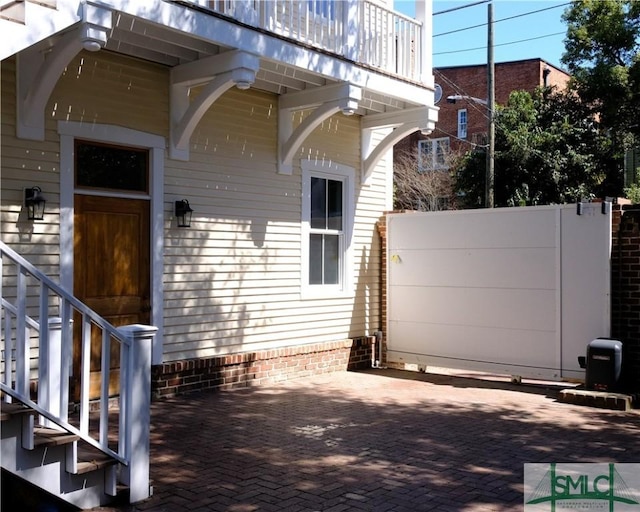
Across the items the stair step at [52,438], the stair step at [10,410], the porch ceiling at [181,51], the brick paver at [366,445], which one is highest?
the porch ceiling at [181,51]

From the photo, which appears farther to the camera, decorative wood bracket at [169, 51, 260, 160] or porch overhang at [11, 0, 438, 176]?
decorative wood bracket at [169, 51, 260, 160]

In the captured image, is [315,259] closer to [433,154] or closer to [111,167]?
[111,167]

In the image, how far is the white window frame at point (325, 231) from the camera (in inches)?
368

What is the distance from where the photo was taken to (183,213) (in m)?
7.69

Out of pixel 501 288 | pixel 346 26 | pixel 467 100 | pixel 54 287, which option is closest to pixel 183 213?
pixel 346 26

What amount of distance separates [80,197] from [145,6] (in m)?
2.01

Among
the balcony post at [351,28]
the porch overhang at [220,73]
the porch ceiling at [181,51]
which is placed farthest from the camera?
the balcony post at [351,28]

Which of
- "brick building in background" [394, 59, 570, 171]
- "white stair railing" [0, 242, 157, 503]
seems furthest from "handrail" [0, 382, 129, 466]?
"brick building in background" [394, 59, 570, 171]

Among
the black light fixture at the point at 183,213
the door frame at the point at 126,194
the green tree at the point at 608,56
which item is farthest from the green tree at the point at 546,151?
the door frame at the point at 126,194

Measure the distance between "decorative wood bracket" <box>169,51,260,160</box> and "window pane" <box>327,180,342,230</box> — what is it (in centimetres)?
268

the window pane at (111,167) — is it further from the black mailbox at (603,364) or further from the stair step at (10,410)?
the black mailbox at (603,364)

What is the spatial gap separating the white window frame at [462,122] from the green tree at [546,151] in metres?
9.76

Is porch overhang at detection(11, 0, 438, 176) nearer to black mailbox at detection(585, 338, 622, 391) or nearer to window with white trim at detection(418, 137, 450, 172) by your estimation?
black mailbox at detection(585, 338, 622, 391)

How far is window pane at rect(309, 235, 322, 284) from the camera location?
31.4 feet
